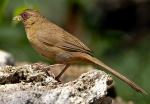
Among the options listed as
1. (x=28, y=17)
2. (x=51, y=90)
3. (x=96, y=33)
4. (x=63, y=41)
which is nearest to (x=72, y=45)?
(x=63, y=41)

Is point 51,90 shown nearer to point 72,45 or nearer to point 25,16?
point 72,45

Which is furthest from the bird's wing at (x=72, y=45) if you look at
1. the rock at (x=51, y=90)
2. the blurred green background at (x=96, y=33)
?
the blurred green background at (x=96, y=33)

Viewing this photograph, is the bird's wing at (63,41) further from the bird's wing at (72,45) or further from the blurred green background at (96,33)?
the blurred green background at (96,33)

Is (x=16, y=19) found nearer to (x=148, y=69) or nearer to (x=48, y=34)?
(x=48, y=34)

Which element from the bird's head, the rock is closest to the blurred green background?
the bird's head

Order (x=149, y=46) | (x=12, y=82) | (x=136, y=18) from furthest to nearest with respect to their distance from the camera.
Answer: (x=136, y=18) → (x=149, y=46) → (x=12, y=82)

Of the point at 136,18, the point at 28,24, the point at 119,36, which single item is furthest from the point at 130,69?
the point at 28,24
